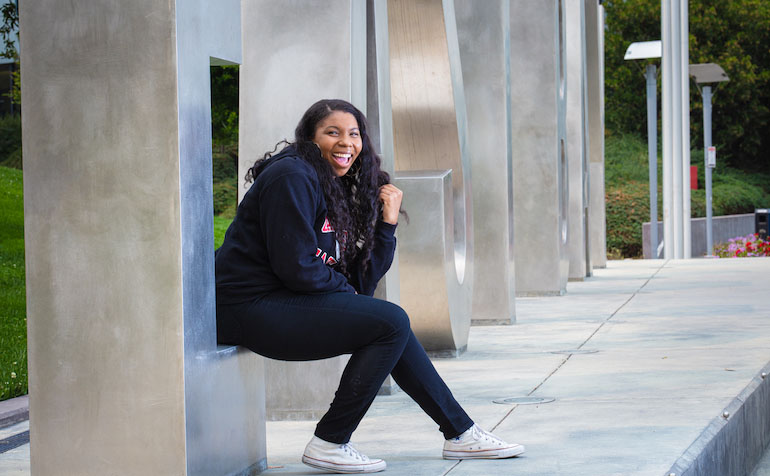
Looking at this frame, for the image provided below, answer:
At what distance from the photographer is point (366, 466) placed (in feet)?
14.7

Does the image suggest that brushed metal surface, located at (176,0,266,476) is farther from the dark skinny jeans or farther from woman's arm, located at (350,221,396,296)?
woman's arm, located at (350,221,396,296)

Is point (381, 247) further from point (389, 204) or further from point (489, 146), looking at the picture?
point (489, 146)

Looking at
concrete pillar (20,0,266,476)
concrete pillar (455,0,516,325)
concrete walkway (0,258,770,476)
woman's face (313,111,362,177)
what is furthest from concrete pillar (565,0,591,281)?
concrete pillar (20,0,266,476)

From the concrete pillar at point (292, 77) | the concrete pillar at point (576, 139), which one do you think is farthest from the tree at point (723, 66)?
the concrete pillar at point (292, 77)

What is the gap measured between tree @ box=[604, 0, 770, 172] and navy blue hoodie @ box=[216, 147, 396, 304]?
38.9 meters

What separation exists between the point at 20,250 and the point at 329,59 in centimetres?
1042

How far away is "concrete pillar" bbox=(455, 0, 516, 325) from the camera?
10734mm

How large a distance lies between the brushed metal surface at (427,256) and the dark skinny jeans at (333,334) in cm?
356

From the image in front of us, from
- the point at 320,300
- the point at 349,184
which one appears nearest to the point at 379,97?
the point at 349,184

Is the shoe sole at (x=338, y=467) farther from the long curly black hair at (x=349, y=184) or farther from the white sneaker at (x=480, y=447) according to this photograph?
the long curly black hair at (x=349, y=184)

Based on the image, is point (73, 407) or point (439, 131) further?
point (439, 131)

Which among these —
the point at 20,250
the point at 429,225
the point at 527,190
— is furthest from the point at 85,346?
the point at 20,250

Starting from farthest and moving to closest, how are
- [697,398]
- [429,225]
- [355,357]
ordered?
[429,225], [697,398], [355,357]

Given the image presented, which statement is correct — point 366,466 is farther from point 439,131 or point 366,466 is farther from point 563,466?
point 439,131
